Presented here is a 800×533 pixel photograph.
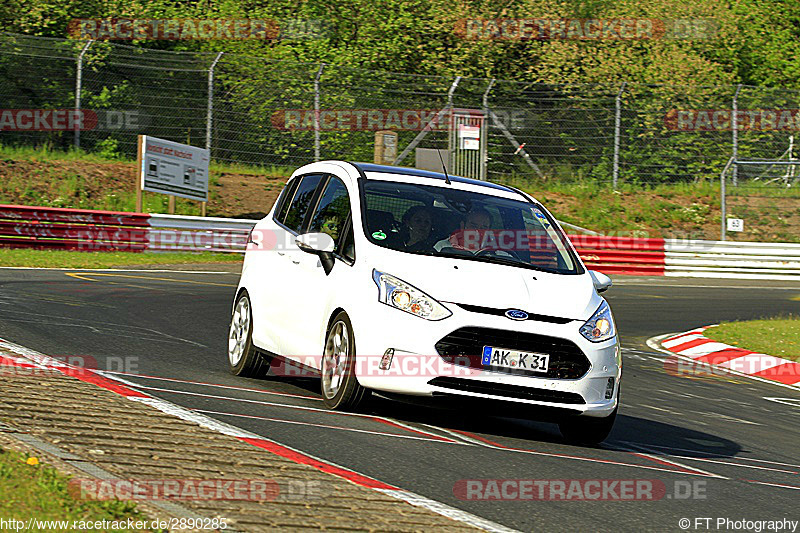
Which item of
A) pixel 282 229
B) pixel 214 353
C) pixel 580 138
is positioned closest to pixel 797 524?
pixel 282 229

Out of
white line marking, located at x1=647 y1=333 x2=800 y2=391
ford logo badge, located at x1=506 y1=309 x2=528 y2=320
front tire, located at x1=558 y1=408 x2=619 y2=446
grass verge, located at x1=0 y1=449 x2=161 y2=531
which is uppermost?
ford logo badge, located at x1=506 y1=309 x2=528 y2=320

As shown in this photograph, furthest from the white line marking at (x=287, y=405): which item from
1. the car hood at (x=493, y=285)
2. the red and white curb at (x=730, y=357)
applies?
the red and white curb at (x=730, y=357)

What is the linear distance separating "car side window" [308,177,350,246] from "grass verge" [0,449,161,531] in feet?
13.3

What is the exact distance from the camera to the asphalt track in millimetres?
6547

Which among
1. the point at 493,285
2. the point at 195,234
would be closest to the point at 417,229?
the point at 493,285

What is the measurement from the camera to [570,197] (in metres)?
34.2

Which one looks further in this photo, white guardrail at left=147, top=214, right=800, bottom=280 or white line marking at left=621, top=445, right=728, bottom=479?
white guardrail at left=147, top=214, right=800, bottom=280

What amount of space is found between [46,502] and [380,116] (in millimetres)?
26803

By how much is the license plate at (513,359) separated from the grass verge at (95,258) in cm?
1416

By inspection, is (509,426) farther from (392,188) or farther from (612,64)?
(612,64)

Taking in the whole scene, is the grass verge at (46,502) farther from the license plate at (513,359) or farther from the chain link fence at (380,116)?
the chain link fence at (380,116)

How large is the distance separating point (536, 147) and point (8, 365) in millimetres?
23985

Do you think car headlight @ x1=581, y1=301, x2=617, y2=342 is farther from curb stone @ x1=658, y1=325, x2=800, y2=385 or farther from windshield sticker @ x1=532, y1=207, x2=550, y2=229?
curb stone @ x1=658, y1=325, x2=800, y2=385

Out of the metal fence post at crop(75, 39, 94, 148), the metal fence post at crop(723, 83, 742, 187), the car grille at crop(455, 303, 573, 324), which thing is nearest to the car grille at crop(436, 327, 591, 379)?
the car grille at crop(455, 303, 573, 324)
